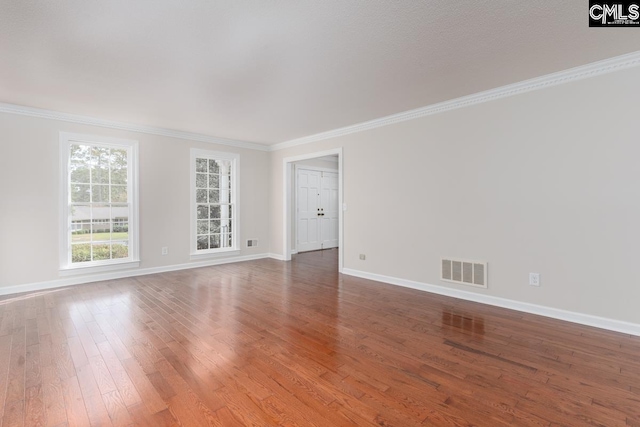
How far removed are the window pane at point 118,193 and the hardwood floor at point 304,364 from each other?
188 cm

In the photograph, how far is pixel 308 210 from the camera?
802 cm

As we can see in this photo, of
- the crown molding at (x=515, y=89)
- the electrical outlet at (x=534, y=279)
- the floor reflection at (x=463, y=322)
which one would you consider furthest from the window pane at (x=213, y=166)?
the electrical outlet at (x=534, y=279)

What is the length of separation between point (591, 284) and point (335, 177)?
649cm

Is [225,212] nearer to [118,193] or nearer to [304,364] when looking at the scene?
[118,193]

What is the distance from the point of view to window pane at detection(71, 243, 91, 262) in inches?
186

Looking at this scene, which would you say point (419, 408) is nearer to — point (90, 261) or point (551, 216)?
point (551, 216)

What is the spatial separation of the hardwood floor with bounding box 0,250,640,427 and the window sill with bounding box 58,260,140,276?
2.46 ft

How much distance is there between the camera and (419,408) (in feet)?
5.90

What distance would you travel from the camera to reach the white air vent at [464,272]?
3.78m

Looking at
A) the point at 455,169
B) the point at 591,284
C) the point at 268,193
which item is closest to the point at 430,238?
the point at 455,169

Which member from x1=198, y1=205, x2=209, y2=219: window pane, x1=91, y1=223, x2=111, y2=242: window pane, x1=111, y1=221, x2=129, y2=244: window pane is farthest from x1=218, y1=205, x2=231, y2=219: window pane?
x1=91, y1=223, x2=111, y2=242: window pane

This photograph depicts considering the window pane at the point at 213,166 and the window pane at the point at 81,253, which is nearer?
the window pane at the point at 81,253

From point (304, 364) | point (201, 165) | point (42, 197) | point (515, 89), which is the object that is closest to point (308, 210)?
point (201, 165)

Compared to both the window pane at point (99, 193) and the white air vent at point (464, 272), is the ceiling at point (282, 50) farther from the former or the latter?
the white air vent at point (464, 272)
